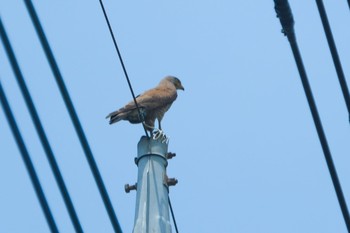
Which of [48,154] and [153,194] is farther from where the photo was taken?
[153,194]

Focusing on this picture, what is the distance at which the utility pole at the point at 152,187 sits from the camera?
5.32 metres

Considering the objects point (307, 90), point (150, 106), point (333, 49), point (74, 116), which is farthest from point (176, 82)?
point (333, 49)

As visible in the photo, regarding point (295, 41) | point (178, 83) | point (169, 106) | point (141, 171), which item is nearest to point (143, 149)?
point (141, 171)

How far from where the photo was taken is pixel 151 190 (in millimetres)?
5551

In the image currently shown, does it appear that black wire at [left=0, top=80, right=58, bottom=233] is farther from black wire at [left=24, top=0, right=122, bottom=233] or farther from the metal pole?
the metal pole

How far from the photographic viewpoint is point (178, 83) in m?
12.9

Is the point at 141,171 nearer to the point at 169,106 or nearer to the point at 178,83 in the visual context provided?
the point at 169,106

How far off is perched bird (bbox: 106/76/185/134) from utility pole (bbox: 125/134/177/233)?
6.70 ft

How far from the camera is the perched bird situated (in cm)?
940

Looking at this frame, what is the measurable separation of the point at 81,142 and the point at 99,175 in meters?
0.21

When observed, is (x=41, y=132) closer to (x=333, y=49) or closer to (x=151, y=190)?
(x=151, y=190)

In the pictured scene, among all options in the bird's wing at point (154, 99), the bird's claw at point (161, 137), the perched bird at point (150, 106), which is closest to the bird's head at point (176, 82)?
the perched bird at point (150, 106)

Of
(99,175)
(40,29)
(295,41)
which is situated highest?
(40,29)

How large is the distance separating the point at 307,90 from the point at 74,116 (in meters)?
1.16
